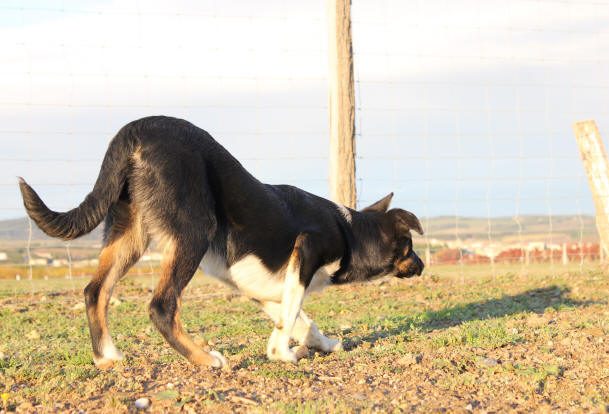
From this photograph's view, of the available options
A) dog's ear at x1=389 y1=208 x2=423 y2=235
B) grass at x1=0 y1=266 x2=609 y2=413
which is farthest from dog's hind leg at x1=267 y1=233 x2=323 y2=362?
dog's ear at x1=389 y1=208 x2=423 y2=235

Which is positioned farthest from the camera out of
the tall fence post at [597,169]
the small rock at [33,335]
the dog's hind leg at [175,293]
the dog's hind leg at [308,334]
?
the tall fence post at [597,169]

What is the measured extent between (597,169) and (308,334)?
26.7 ft

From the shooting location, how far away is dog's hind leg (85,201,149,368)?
431 centimetres

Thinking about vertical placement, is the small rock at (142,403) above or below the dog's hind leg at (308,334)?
above

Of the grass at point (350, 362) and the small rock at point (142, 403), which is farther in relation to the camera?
the grass at point (350, 362)

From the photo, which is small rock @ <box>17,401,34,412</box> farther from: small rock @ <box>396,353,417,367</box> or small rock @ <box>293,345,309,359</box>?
small rock @ <box>396,353,417,367</box>

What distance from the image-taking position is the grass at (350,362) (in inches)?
140

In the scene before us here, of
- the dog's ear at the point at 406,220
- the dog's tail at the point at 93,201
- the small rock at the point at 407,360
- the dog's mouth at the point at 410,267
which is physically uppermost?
the dog's tail at the point at 93,201

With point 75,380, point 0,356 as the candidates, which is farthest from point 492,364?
point 0,356

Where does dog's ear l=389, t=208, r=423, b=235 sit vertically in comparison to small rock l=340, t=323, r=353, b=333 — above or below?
above

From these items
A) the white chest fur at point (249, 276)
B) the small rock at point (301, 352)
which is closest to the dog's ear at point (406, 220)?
the white chest fur at point (249, 276)

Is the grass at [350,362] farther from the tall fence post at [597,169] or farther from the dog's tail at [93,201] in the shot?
the tall fence post at [597,169]

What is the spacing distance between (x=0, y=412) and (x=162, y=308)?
105 cm

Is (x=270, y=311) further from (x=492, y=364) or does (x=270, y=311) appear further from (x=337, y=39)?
(x=337, y=39)
